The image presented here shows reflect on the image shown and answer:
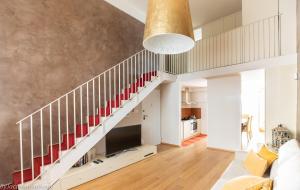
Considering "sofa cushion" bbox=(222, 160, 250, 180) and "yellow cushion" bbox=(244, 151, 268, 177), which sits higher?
"yellow cushion" bbox=(244, 151, 268, 177)

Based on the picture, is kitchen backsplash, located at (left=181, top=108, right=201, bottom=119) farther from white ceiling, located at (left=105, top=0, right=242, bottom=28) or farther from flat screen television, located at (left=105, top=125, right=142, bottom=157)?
white ceiling, located at (left=105, top=0, right=242, bottom=28)

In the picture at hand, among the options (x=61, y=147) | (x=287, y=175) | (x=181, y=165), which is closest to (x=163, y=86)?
(x=181, y=165)

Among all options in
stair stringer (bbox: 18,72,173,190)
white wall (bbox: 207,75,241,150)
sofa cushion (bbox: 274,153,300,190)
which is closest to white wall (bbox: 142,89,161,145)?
white wall (bbox: 207,75,241,150)

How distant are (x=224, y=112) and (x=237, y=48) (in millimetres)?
1863

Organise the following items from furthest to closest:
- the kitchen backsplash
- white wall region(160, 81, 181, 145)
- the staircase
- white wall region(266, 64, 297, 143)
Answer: the kitchen backsplash
white wall region(160, 81, 181, 145)
white wall region(266, 64, 297, 143)
the staircase

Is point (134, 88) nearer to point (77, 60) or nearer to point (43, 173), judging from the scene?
point (77, 60)

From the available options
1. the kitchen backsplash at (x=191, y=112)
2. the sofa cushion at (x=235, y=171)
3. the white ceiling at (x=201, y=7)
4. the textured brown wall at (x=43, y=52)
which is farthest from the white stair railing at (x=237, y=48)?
the sofa cushion at (x=235, y=171)

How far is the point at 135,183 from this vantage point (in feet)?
10.5

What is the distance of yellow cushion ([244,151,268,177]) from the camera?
228cm

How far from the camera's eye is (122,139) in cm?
434

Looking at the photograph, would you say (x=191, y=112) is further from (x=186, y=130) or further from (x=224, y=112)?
(x=224, y=112)

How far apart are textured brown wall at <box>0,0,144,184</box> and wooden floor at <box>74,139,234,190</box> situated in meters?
1.77

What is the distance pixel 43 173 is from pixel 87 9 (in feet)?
12.2

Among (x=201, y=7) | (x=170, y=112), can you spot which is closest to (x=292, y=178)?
(x=170, y=112)
